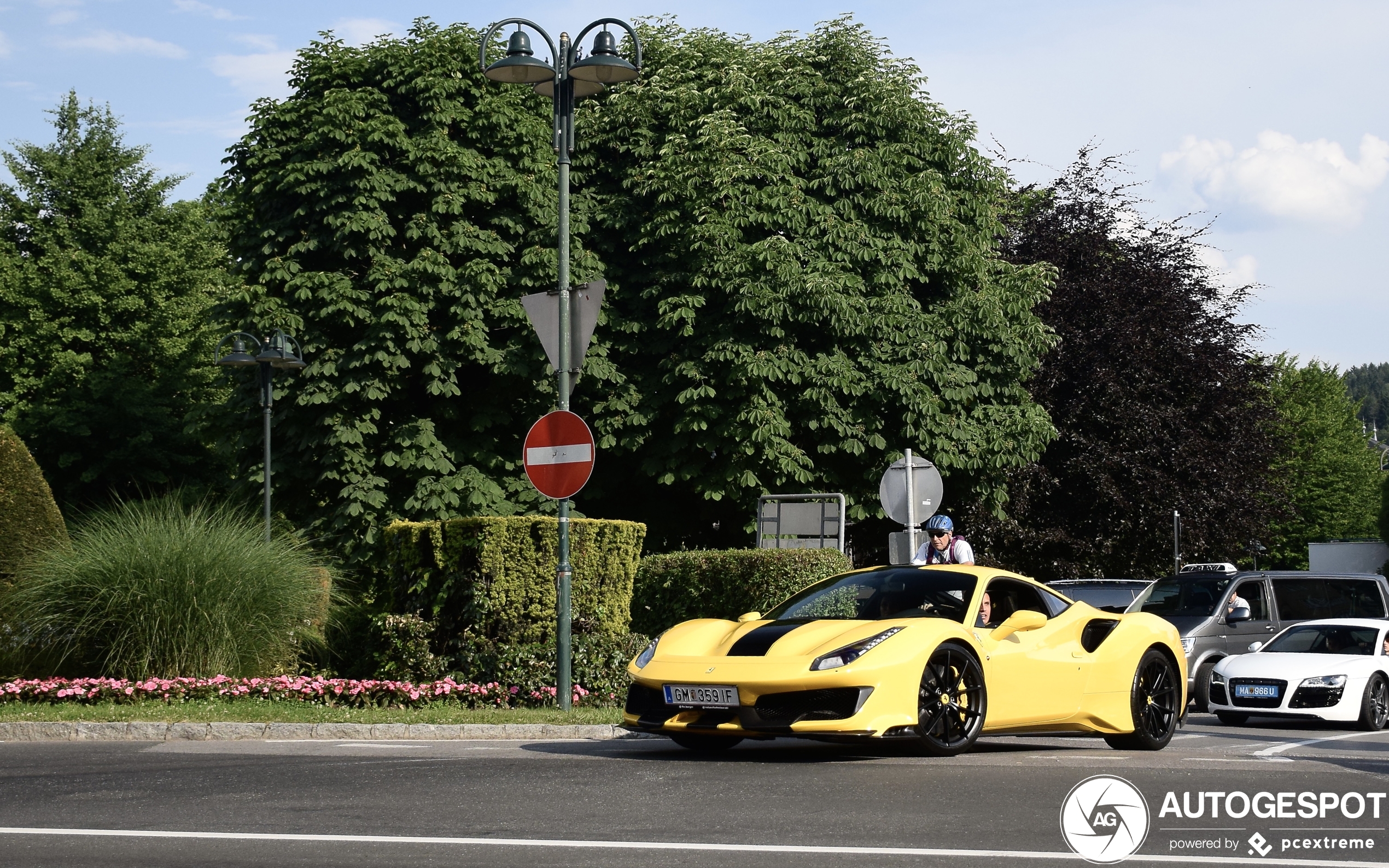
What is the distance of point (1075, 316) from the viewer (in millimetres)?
38719

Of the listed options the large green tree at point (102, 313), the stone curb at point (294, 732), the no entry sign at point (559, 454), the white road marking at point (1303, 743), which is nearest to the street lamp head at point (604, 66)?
the no entry sign at point (559, 454)

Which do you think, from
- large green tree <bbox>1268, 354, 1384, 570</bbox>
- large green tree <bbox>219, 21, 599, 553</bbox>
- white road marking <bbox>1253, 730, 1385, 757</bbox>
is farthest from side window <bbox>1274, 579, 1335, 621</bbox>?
large green tree <bbox>1268, 354, 1384, 570</bbox>

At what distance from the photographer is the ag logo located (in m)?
6.44

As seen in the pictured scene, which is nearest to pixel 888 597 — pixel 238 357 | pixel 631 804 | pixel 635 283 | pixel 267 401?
pixel 631 804

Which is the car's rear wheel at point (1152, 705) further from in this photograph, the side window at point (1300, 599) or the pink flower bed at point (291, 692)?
the side window at point (1300, 599)

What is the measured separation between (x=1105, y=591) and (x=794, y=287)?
7669 millimetres

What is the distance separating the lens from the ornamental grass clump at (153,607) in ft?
49.2

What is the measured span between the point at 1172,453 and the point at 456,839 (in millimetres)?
32611

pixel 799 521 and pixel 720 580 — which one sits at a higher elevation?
pixel 799 521

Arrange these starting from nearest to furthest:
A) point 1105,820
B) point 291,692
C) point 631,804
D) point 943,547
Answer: point 1105,820, point 631,804, point 943,547, point 291,692

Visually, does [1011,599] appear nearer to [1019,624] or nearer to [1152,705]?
[1019,624]

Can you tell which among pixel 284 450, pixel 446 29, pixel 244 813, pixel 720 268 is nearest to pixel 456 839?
pixel 244 813

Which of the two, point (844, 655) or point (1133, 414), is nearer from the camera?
point (844, 655)

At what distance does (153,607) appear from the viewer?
49.3 feet
